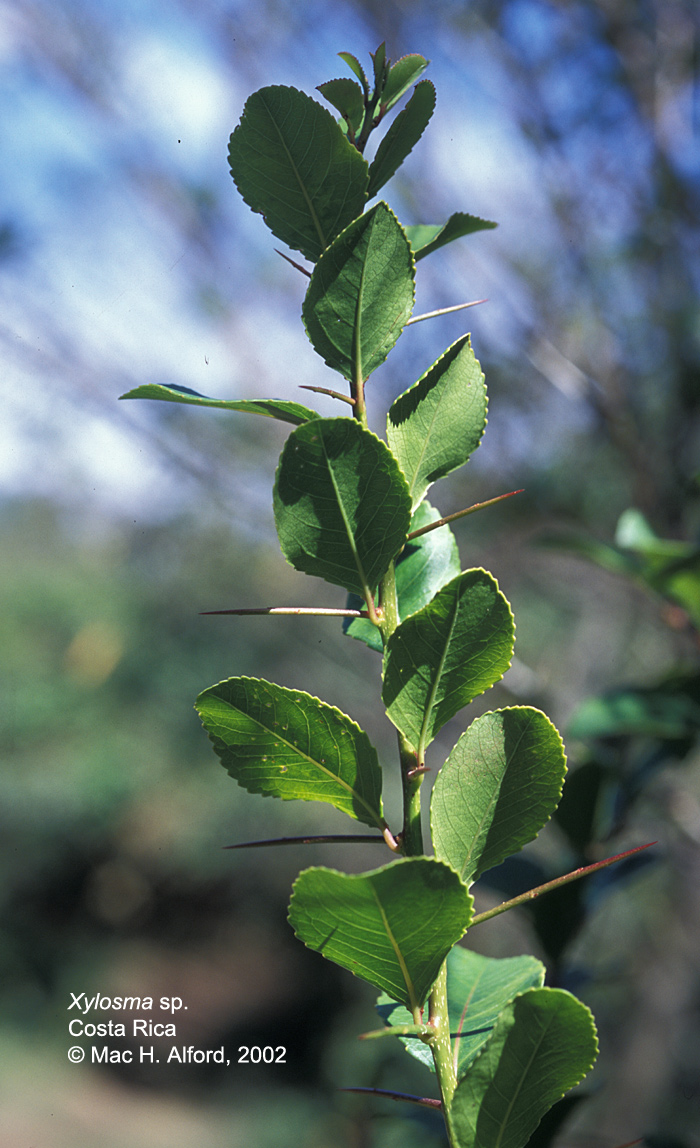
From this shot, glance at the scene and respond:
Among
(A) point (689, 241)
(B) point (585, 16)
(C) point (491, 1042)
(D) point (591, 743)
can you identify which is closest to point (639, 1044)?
(D) point (591, 743)

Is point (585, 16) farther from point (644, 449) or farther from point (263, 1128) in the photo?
point (263, 1128)

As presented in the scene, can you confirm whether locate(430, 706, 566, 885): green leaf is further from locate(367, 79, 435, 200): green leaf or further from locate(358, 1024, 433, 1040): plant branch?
locate(367, 79, 435, 200): green leaf

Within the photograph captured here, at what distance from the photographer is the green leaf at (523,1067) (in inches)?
5.4

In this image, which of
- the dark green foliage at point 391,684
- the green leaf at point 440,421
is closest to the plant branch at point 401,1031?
the dark green foliage at point 391,684

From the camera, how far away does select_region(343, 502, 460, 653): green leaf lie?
0.20 meters

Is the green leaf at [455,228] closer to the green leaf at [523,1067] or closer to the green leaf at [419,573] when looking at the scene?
the green leaf at [419,573]

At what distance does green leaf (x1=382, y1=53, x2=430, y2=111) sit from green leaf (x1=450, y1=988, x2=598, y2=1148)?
202 mm

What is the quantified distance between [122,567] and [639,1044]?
5.47 ft

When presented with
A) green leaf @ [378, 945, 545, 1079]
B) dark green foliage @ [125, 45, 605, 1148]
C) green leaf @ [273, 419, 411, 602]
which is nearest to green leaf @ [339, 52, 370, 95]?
dark green foliage @ [125, 45, 605, 1148]

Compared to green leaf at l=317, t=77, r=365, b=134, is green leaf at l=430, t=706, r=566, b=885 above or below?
below

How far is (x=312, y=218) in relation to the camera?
0.18m

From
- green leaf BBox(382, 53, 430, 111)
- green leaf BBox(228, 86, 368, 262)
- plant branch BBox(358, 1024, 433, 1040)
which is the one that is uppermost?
green leaf BBox(382, 53, 430, 111)

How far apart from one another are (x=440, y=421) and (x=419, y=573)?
0.15ft

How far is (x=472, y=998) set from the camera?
20cm
